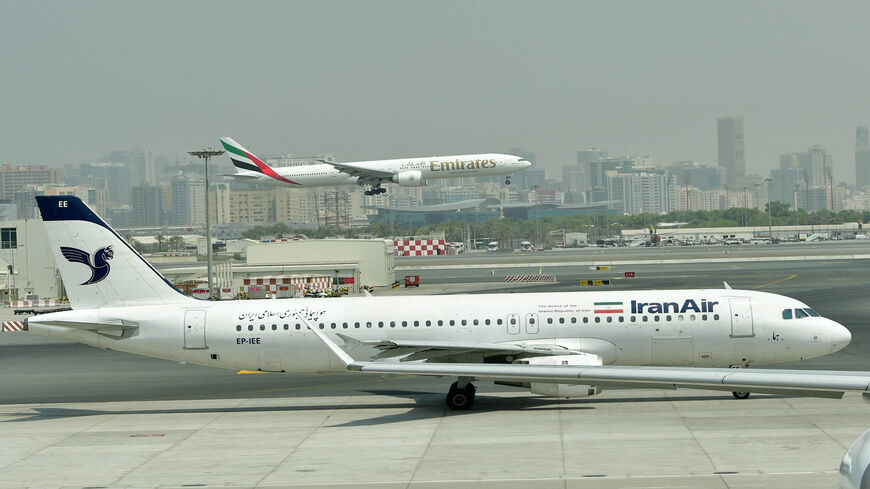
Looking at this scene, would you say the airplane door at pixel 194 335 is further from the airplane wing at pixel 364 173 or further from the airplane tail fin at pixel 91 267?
the airplane wing at pixel 364 173

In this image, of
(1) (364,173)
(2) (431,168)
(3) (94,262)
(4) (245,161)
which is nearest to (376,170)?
(1) (364,173)

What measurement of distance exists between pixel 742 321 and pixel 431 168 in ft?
220

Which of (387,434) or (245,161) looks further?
(245,161)

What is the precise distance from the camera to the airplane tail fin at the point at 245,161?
101500 mm

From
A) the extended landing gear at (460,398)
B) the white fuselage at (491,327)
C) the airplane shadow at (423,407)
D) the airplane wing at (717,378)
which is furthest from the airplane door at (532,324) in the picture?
the airplane wing at (717,378)

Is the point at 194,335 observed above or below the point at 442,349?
above

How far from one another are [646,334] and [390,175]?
68.2 m

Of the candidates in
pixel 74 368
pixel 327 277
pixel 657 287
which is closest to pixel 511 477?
pixel 74 368

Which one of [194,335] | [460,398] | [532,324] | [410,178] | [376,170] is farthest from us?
[376,170]

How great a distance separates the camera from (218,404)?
31.1 m

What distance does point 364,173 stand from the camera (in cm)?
9656

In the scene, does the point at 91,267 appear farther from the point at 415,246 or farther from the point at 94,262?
the point at 415,246

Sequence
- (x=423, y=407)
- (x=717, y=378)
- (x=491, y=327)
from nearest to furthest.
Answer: (x=717, y=378) < (x=423, y=407) < (x=491, y=327)

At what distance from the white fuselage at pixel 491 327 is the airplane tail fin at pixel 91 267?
565 mm
